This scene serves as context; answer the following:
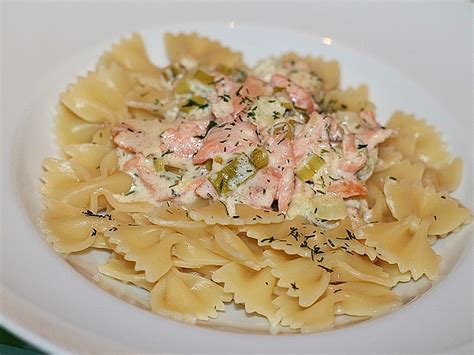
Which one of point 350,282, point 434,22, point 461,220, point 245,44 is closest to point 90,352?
point 350,282

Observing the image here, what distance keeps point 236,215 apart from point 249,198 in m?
0.14

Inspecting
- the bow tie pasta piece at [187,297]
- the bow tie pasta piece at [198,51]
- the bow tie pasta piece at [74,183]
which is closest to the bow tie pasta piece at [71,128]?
the bow tie pasta piece at [74,183]

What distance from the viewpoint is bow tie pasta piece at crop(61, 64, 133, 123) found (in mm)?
5215

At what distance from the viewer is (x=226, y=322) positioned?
157 inches

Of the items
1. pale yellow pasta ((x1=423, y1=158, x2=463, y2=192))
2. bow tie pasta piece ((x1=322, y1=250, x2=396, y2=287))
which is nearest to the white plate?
pale yellow pasta ((x1=423, y1=158, x2=463, y2=192))

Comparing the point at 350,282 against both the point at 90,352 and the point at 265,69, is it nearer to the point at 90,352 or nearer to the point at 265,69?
the point at 90,352

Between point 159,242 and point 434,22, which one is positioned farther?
point 434,22

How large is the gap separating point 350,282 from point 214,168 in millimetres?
1093

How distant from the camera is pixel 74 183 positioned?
4711 mm

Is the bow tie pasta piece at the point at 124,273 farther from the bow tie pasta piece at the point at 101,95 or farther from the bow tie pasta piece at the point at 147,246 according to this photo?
the bow tie pasta piece at the point at 101,95

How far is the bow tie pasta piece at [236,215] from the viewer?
4.13m

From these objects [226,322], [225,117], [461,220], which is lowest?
[226,322]

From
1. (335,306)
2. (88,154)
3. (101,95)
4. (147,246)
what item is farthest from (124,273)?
(101,95)

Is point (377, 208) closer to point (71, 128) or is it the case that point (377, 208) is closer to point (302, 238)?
point (302, 238)
